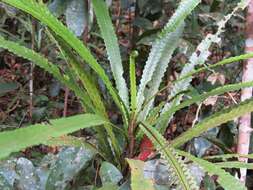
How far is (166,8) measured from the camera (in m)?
1.55

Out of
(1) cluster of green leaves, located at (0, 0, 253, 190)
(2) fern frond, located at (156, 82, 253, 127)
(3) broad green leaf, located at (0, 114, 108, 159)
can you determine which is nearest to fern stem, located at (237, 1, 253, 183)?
(1) cluster of green leaves, located at (0, 0, 253, 190)

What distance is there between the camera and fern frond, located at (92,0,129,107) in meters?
0.84

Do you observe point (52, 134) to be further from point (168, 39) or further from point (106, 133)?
point (168, 39)

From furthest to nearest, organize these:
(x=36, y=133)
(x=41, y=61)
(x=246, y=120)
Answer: (x=246, y=120) < (x=41, y=61) < (x=36, y=133)

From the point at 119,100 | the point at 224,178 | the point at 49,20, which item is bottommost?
the point at 224,178

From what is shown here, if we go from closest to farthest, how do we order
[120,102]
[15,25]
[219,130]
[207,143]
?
[120,102] < [207,143] < [219,130] < [15,25]

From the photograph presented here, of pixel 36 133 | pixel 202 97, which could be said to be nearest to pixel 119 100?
pixel 202 97

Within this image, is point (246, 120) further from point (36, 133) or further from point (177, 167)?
point (36, 133)

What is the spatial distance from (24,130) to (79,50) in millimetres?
213

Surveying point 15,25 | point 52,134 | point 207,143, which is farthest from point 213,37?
point 15,25

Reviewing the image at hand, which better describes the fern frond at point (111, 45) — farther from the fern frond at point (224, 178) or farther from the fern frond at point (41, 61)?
the fern frond at point (224, 178)

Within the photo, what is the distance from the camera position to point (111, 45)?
853 mm

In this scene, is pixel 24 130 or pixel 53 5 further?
pixel 53 5

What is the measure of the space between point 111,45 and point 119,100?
13cm
